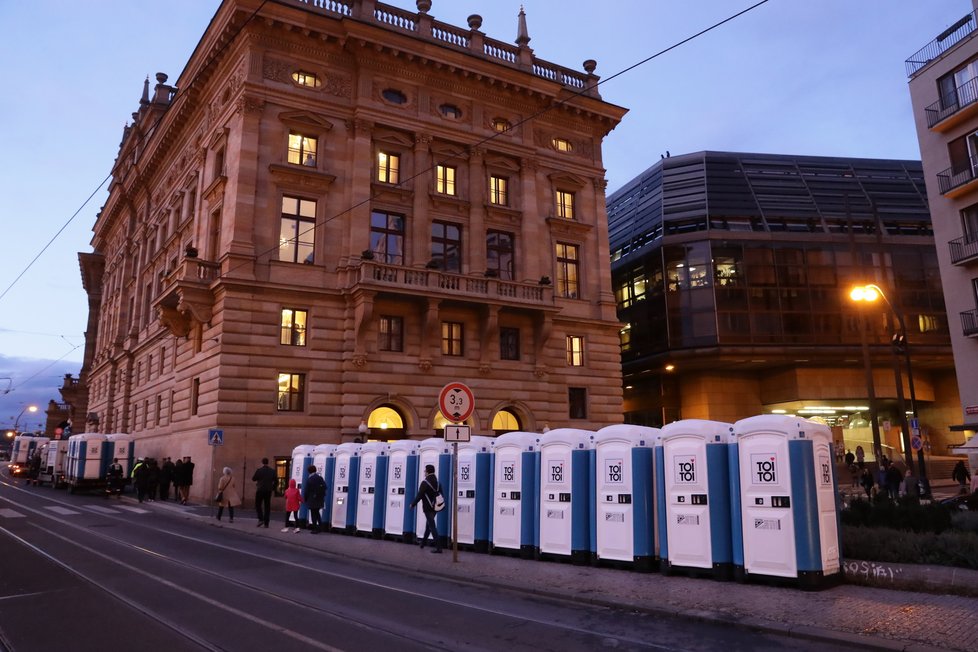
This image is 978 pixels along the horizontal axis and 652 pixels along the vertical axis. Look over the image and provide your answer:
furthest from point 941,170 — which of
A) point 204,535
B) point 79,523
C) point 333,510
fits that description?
point 79,523

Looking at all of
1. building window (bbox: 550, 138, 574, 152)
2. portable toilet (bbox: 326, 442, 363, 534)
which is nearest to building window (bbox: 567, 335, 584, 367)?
building window (bbox: 550, 138, 574, 152)

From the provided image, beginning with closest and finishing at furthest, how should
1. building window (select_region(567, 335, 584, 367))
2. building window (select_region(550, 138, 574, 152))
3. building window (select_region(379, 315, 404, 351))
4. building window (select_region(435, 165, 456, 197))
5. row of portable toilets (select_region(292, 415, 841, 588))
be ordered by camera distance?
row of portable toilets (select_region(292, 415, 841, 588))
building window (select_region(379, 315, 404, 351))
building window (select_region(435, 165, 456, 197))
building window (select_region(567, 335, 584, 367))
building window (select_region(550, 138, 574, 152))

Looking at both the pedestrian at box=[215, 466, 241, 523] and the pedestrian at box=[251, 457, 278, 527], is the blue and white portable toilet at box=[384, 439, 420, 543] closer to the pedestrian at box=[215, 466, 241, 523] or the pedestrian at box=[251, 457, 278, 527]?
the pedestrian at box=[251, 457, 278, 527]

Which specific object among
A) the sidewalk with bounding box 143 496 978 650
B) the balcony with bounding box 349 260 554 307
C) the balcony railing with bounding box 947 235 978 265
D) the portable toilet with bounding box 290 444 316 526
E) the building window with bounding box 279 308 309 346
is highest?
the balcony railing with bounding box 947 235 978 265

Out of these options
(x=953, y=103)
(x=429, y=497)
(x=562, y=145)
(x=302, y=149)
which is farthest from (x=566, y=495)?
(x=953, y=103)

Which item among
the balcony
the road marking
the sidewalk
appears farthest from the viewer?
the balcony

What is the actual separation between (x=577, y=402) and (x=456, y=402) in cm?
2250

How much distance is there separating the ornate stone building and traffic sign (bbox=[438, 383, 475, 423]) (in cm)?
1539

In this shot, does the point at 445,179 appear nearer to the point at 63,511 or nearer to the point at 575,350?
the point at 575,350

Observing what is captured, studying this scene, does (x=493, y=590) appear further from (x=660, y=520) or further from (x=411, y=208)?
(x=411, y=208)

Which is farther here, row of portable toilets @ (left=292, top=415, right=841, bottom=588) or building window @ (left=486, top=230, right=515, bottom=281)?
building window @ (left=486, top=230, right=515, bottom=281)

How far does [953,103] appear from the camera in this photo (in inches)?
1342

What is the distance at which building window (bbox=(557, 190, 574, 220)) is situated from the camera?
3759 centimetres

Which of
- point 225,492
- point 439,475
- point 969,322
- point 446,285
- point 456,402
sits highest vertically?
point 446,285
